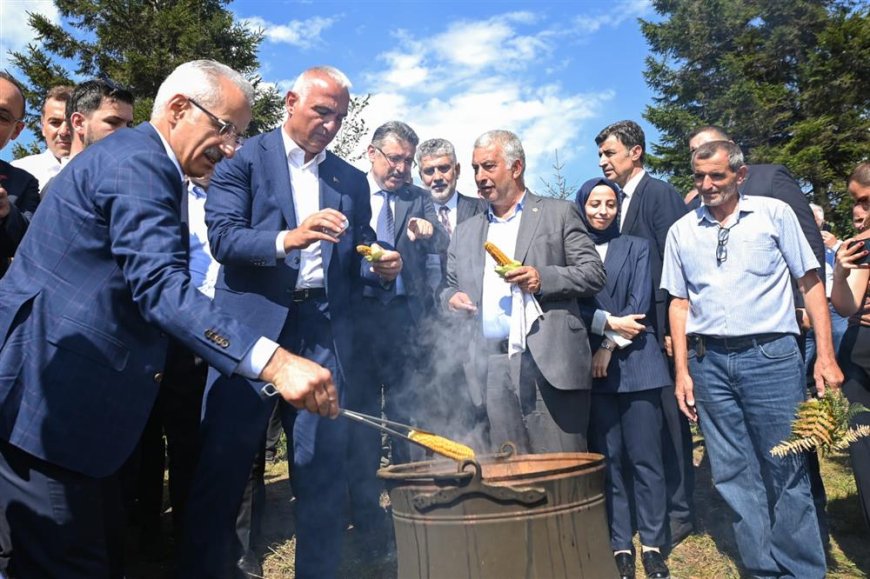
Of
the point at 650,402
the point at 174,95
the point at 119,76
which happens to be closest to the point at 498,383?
the point at 650,402

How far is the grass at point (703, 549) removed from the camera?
4.36m

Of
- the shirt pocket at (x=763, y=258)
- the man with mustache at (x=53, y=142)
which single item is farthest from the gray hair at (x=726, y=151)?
the man with mustache at (x=53, y=142)

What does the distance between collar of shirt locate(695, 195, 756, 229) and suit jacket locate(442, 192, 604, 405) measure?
708 mm

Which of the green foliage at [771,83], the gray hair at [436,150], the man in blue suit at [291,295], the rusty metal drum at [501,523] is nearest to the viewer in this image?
the rusty metal drum at [501,523]

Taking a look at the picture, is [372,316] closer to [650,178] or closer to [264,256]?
[264,256]

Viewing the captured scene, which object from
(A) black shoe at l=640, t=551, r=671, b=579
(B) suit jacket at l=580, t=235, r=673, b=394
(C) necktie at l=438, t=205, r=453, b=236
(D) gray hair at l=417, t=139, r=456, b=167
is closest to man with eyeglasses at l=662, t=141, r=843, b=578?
(B) suit jacket at l=580, t=235, r=673, b=394

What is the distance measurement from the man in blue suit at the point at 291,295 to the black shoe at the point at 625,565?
73.0 inches

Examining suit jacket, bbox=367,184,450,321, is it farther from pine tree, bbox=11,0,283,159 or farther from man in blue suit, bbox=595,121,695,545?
A: pine tree, bbox=11,0,283,159

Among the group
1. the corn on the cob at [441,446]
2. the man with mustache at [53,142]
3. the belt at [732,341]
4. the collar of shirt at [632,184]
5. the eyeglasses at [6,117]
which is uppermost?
the man with mustache at [53,142]

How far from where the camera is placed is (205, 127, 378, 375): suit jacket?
345cm

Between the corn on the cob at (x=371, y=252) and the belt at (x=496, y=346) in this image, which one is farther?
the belt at (x=496, y=346)

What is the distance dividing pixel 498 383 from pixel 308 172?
1693 millimetres

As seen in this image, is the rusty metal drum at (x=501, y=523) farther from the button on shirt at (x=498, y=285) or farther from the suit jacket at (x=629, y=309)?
the suit jacket at (x=629, y=309)

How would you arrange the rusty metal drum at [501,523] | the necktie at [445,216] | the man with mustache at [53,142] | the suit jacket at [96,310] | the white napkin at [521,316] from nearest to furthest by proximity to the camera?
the suit jacket at [96,310] < the rusty metal drum at [501,523] < the white napkin at [521,316] < the man with mustache at [53,142] < the necktie at [445,216]
